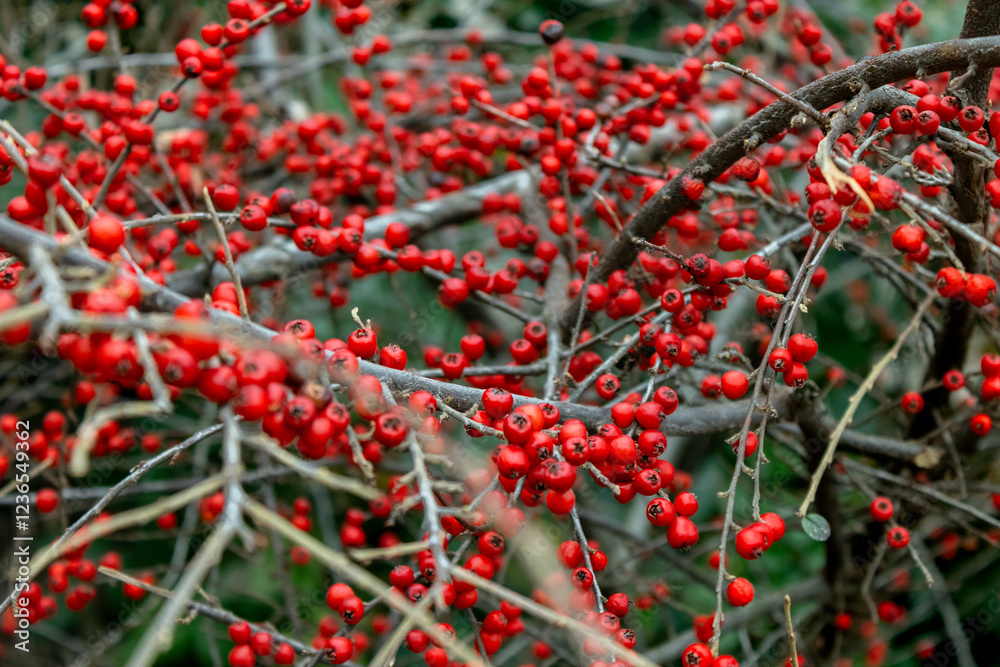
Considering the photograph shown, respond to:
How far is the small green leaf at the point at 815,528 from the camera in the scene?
186 cm

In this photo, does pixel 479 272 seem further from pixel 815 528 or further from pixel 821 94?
pixel 815 528

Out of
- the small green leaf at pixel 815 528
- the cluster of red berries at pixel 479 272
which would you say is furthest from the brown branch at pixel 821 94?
the small green leaf at pixel 815 528

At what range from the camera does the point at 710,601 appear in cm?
404

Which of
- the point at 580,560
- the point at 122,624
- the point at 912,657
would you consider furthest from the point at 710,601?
the point at 122,624

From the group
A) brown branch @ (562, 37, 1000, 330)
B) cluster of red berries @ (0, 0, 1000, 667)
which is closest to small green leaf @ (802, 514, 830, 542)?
cluster of red berries @ (0, 0, 1000, 667)

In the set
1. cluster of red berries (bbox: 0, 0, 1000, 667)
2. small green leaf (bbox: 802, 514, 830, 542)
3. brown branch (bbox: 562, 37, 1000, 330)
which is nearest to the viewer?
cluster of red berries (bbox: 0, 0, 1000, 667)

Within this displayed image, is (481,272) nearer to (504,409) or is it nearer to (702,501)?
(504,409)

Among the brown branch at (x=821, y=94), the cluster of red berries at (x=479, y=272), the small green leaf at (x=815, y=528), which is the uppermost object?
the brown branch at (x=821, y=94)

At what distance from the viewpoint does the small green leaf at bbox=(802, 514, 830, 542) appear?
1.86 meters

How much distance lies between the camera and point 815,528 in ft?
6.18

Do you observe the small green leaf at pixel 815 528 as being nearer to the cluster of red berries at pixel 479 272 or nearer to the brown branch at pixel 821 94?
the cluster of red berries at pixel 479 272

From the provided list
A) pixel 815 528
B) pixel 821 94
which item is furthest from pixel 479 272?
pixel 815 528

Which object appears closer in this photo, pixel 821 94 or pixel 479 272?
pixel 821 94

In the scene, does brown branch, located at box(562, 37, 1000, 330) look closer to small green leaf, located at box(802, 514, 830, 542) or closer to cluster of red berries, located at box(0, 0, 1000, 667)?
cluster of red berries, located at box(0, 0, 1000, 667)
